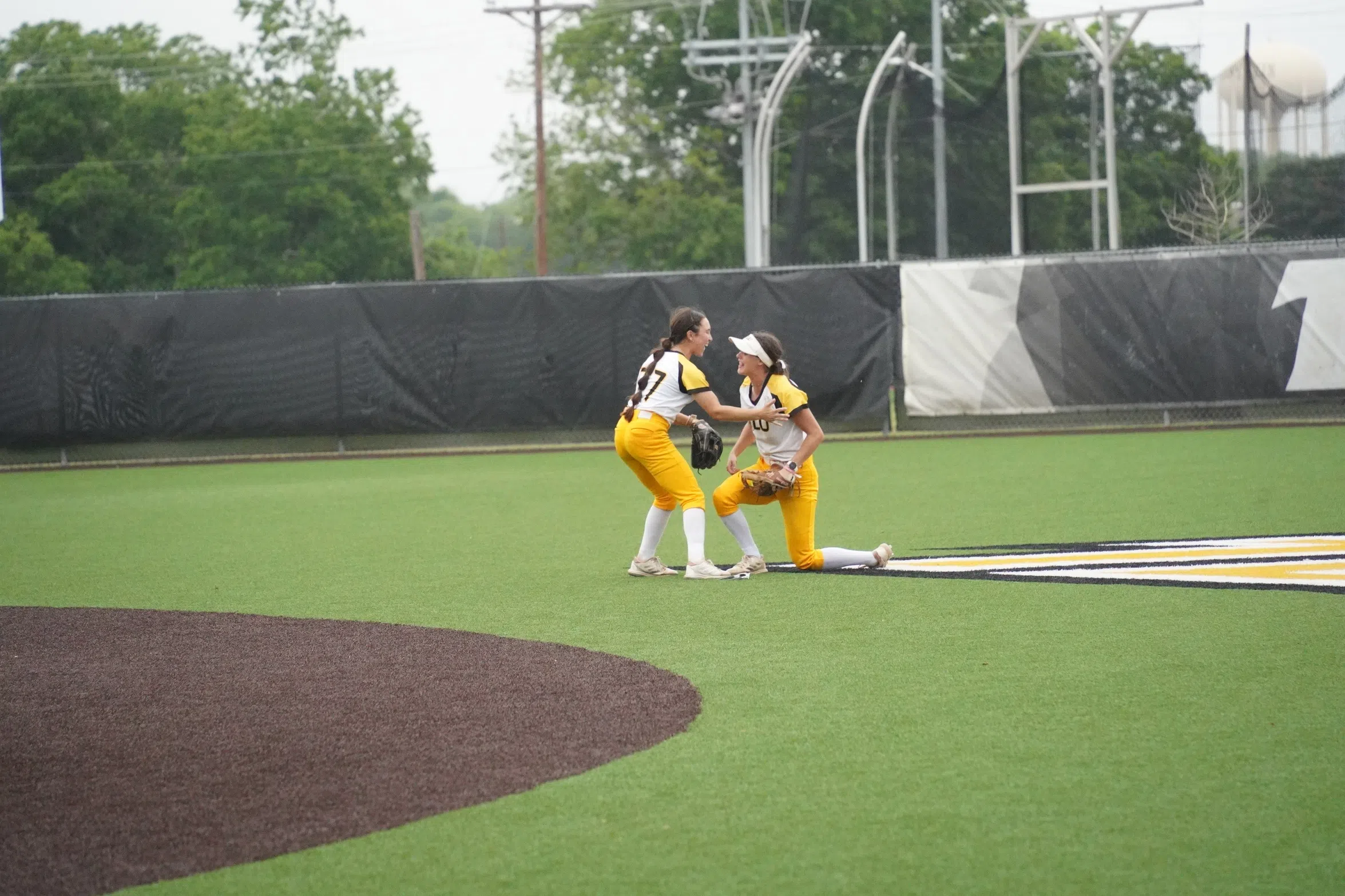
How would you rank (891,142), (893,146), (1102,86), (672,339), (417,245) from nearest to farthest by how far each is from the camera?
(672,339)
(1102,86)
(891,142)
(893,146)
(417,245)

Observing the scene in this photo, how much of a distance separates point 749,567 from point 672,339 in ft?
4.99

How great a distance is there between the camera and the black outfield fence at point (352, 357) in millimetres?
21312

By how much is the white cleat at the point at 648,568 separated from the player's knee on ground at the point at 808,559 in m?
0.84

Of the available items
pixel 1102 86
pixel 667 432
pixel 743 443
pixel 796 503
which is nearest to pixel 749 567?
pixel 796 503

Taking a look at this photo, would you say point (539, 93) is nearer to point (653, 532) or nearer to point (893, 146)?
point (893, 146)

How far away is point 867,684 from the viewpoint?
Result: 6.20 metres

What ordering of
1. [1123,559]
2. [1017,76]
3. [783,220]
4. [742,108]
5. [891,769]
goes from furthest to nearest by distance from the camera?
[783,220] → [742,108] → [1017,76] → [1123,559] → [891,769]

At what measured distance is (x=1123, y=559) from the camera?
9516mm

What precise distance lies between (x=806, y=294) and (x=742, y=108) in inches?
603

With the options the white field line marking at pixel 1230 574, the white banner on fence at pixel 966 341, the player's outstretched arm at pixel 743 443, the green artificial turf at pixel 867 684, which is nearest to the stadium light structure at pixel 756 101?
the white banner on fence at pixel 966 341

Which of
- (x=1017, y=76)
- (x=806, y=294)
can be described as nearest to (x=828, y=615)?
(x=806, y=294)

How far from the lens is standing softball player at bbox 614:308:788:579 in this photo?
9.34m

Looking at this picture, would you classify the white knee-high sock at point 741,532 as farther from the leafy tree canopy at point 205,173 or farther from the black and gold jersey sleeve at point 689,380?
the leafy tree canopy at point 205,173

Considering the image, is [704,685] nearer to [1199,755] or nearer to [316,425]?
[1199,755]
